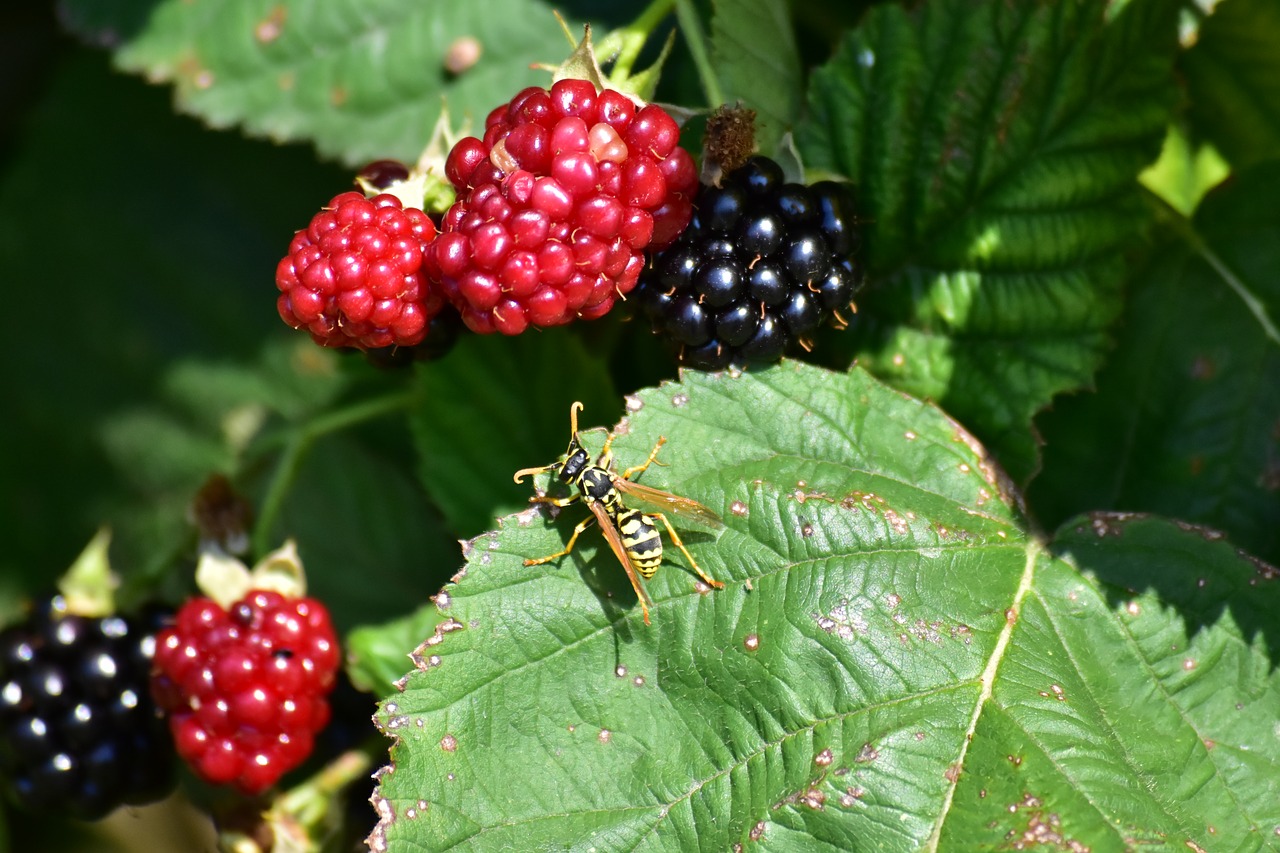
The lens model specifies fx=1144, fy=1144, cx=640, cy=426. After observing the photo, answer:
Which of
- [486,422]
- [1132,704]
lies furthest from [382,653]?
[1132,704]

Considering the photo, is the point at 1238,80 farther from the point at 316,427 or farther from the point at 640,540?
the point at 316,427

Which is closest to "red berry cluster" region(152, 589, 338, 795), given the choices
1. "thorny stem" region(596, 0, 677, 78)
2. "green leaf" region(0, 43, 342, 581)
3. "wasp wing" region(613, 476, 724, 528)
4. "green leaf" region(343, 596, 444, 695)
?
"green leaf" region(343, 596, 444, 695)

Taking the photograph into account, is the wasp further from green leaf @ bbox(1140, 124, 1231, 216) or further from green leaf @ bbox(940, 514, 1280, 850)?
green leaf @ bbox(1140, 124, 1231, 216)

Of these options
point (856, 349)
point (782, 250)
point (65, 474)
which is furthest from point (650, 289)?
point (65, 474)

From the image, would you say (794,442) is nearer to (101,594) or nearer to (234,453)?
(101,594)

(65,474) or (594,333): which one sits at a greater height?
(594,333)

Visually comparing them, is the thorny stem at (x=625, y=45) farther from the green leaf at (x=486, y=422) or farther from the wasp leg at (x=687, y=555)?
the wasp leg at (x=687, y=555)
